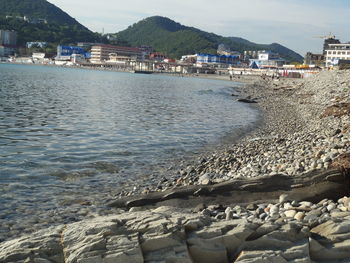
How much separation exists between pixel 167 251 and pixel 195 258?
35cm

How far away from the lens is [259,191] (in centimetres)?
821

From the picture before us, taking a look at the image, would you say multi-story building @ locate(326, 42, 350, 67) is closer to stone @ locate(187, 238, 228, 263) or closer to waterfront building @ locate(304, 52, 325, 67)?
waterfront building @ locate(304, 52, 325, 67)

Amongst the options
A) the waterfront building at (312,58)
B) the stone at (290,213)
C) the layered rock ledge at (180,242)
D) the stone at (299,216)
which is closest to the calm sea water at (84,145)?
the layered rock ledge at (180,242)

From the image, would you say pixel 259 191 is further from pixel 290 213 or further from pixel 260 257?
pixel 260 257

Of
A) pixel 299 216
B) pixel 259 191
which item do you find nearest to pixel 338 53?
pixel 259 191

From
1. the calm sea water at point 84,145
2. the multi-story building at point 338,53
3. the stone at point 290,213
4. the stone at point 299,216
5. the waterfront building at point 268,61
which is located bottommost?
the calm sea water at point 84,145

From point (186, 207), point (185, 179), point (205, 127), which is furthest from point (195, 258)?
point (205, 127)

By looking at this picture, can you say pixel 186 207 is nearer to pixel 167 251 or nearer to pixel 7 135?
pixel 167 251

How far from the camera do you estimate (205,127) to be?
73.5 ft

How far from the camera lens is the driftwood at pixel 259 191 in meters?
7.80

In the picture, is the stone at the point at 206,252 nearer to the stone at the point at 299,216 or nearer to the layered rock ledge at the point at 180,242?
the layered rock ledge at the point at 180,242

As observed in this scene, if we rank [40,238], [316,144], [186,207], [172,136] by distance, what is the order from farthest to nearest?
[172,136], [316,144], [186,207], [40,238]

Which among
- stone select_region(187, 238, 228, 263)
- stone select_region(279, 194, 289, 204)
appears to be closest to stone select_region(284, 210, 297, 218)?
stone select_region(279, 194, 289, 204)

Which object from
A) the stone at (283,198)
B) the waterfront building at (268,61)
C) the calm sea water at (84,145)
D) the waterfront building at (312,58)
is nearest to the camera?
the stone at (283,198)
